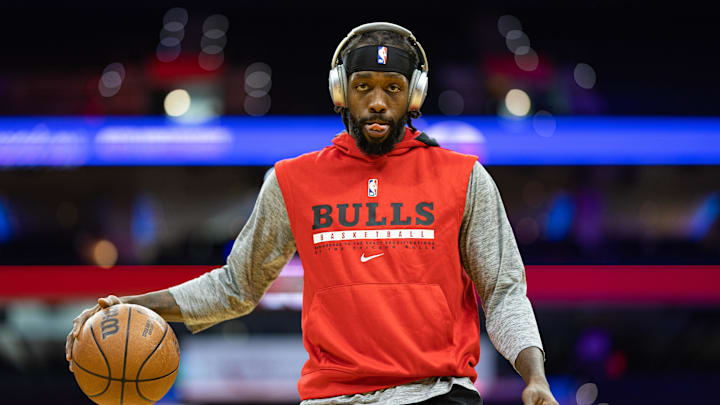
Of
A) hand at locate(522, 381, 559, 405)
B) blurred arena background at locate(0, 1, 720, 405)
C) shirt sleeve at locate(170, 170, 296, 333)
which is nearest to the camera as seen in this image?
hand at locate(522, 381, 559, 405)

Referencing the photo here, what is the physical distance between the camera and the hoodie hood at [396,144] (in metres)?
1.77

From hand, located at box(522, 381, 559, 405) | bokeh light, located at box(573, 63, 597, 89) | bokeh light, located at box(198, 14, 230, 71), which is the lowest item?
Answer: hand, located at box(522, 381, 559, 405)

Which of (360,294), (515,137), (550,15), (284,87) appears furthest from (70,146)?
(360,294)

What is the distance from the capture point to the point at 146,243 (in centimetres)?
548

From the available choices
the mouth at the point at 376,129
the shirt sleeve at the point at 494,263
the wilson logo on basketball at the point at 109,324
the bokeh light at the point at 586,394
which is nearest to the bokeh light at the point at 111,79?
the bokeh light at the point at 586,394

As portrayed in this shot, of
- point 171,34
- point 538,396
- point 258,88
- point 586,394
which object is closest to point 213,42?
point 171,34

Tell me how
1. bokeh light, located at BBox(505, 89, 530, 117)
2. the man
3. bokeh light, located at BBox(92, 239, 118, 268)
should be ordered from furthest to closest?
bokeh light, located at BBox(505, 89, 530, 117)
bokeh light, located at BBox(92, 239, 118, 268)
the man

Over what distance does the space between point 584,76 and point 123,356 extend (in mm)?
4886

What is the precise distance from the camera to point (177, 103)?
18.8 feet

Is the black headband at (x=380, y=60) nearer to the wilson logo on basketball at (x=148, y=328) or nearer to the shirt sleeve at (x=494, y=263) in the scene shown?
the shirt sleeve at (x=494, y=263)

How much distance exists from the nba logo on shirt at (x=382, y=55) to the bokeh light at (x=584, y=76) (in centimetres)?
443

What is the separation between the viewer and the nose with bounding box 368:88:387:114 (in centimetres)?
173

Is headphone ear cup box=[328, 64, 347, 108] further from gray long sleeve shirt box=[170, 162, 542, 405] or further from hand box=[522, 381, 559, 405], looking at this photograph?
hand box=[522, 381, 559, 405]

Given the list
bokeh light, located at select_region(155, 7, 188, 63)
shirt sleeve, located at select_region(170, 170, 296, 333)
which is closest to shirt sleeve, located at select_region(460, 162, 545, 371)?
shirt sleeve, located at select_region(170, 170, 296, 333)
